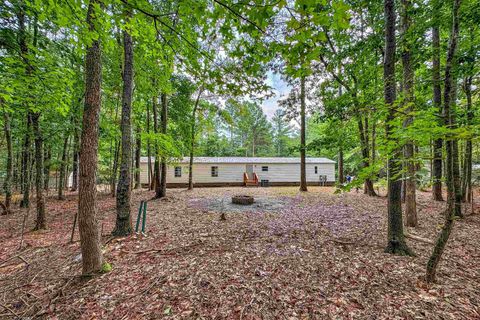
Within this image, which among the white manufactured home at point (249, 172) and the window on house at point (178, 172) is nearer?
the window on house at point (178, 172)

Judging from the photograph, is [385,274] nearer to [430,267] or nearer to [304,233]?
[430,267]

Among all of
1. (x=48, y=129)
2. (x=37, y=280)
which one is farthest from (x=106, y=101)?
(x=37, y=280)

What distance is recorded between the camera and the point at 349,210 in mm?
7789

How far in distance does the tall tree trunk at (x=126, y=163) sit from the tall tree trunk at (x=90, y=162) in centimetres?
167

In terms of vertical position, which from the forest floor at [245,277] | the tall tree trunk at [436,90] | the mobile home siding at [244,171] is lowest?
the forest floor at [245,277]

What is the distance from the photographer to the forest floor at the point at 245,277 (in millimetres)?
2477

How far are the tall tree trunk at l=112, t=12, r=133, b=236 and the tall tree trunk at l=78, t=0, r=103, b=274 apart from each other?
1669mm

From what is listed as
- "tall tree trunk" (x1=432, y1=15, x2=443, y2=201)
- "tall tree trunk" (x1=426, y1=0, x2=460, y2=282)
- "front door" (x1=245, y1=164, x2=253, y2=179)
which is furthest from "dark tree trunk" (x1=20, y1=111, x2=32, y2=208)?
"front door" (x1=245, y1=164, x2=253, y2=179)

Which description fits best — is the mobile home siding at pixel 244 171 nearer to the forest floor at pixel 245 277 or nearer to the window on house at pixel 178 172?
the window on house at pixel 178 172

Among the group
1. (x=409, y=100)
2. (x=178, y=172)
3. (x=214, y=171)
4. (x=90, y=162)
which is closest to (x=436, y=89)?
(x=409, y=100)

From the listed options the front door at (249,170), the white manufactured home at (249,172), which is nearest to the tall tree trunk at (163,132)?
the white manufactured home at (249,172)

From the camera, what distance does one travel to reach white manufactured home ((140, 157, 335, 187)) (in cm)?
2020

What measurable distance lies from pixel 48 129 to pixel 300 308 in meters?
9.54

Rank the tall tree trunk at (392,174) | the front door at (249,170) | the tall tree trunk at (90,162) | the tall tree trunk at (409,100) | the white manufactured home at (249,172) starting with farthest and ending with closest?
1. the front door at (249,170)
2. the white manufactured home at (249,172)
3. the tall tree trunk at (409,100)
4. the tall tree trunk at (392,174)
5. the tall tree trunk at (90,162)
